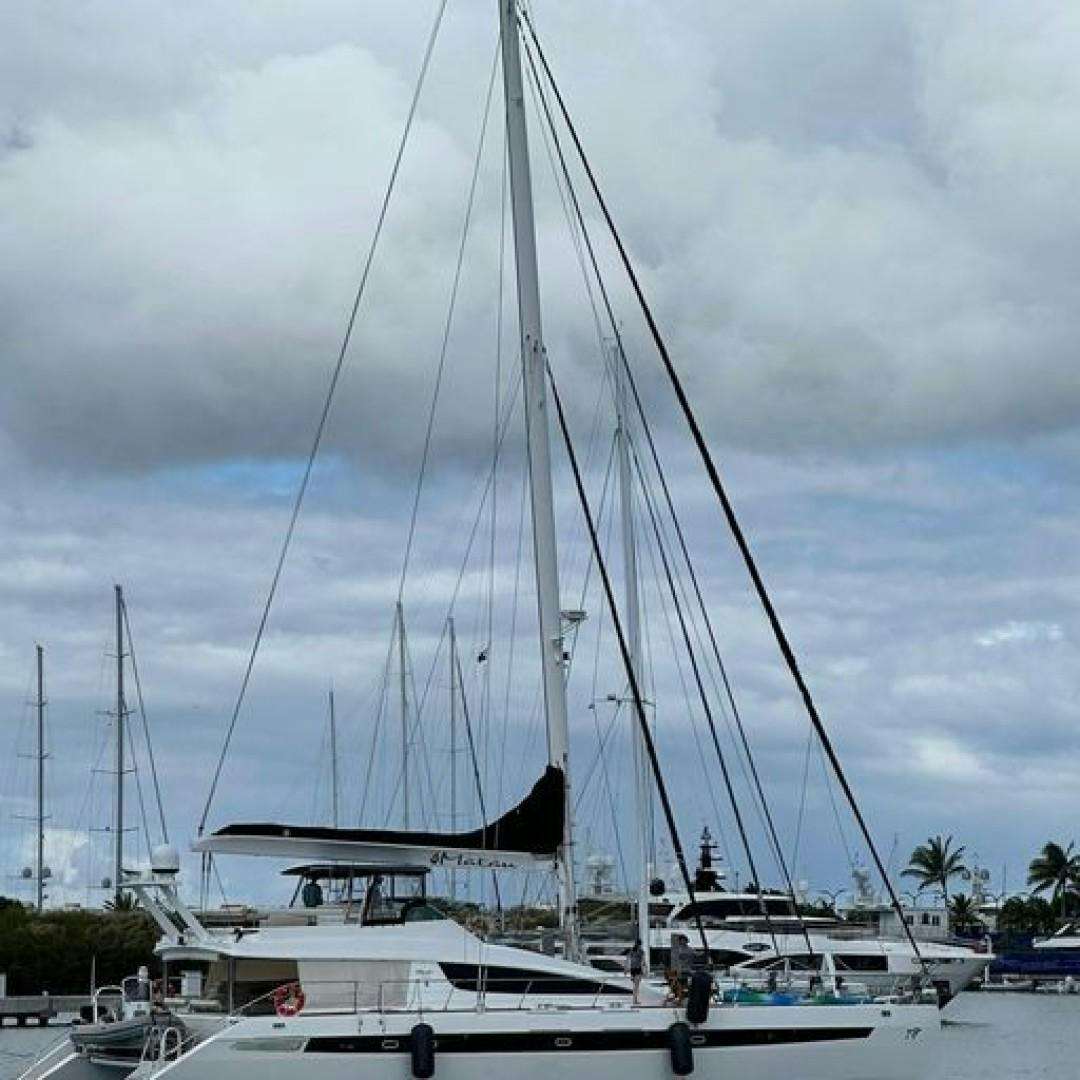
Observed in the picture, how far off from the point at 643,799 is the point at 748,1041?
10322 millimetres

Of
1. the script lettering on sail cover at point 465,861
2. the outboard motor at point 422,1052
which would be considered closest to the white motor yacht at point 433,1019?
the outboard motor at point 422,1052

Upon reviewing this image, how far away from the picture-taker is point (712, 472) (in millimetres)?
33062

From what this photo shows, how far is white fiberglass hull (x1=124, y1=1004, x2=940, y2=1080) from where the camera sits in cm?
2750

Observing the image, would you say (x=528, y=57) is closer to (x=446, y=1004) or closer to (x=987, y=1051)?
(x=446, y=1004)

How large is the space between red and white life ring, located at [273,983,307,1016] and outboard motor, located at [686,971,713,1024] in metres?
5.34

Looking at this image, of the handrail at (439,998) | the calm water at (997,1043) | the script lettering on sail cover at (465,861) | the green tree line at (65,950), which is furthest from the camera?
the green tree line at (65,950)

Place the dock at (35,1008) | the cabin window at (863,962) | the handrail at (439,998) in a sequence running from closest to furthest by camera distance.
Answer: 1. the handrail at (439,998)
2. the cabin window at (863,962)
3. the dock at (35,1008)

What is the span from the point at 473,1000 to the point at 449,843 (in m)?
3.19

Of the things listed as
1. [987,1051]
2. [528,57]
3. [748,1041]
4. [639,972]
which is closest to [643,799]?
[639,972]

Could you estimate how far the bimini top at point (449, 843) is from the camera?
30.9 meters

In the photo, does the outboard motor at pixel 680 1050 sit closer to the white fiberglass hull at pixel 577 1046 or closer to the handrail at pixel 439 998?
the white fiberglass hull at pixel 577 1046

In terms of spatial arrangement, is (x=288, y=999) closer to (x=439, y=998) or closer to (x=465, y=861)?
(x=439, y=998)

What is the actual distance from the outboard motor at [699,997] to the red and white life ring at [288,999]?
5.34m

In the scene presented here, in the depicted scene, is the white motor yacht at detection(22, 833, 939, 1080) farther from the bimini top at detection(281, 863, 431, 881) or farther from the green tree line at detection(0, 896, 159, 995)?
the green tree line at detection(0, 896, 159, 995)
